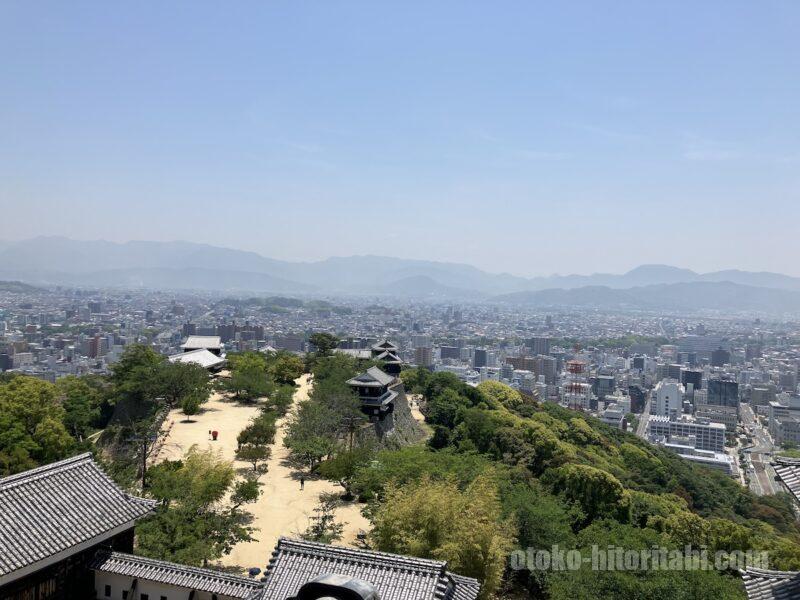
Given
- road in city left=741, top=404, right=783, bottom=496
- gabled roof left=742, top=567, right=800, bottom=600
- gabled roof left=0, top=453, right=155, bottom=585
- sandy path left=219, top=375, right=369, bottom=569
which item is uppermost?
gabled roof left=742, top=567, right=800, bottom=600

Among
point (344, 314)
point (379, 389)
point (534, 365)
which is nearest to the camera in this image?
point (379, 389)

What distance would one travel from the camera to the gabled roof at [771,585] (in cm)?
699

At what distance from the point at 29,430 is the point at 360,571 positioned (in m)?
17.3

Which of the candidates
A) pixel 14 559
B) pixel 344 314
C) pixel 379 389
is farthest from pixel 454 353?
pixel 14 559

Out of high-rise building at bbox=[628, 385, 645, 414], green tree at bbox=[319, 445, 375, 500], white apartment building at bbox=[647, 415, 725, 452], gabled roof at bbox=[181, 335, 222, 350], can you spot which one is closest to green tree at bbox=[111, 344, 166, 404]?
gabled roof at bbox=[181, 335, 222, 350]

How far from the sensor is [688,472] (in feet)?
136

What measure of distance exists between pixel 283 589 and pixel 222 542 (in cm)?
725

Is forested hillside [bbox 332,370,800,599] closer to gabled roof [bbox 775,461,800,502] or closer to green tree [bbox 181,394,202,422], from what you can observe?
gabled roof [bbox 775,461,800,502]

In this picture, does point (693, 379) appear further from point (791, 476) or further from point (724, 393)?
point (791, 476)

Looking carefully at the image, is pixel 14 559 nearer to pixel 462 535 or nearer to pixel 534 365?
pixel 462 535

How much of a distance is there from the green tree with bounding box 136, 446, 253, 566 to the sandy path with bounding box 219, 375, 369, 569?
0.76m

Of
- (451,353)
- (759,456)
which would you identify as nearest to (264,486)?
(759,456)

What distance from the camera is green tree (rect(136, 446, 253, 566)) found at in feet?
40.1

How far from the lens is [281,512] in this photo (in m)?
18.2
